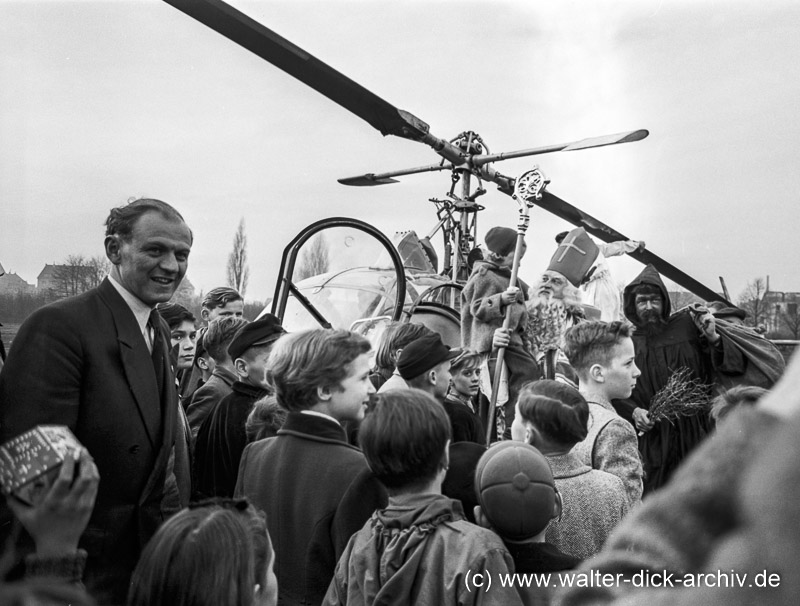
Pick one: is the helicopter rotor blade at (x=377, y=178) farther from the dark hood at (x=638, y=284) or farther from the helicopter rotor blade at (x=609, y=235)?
the dark hood at (x=638, y=284)

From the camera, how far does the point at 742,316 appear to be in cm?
593

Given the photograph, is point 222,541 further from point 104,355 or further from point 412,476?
point 104,355

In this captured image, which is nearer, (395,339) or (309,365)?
(309,365)

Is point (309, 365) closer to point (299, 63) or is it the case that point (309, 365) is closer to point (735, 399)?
point (735, 399)

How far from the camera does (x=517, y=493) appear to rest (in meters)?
2.01

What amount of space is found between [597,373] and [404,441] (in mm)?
1594

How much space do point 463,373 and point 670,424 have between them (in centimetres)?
154

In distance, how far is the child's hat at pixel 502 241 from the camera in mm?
5906

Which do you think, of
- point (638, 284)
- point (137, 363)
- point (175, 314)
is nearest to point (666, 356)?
point (638, 284)

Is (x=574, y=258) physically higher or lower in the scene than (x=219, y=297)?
higher

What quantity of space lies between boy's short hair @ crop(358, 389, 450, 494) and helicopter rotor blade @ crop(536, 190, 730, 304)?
30.0 feet

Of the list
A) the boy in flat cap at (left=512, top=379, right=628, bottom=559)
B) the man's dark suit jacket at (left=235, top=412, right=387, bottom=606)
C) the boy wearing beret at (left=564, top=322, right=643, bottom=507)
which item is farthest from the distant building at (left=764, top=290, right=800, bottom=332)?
the man's dark suit jacket at (left=235, top=412, right=387, bottom=606)

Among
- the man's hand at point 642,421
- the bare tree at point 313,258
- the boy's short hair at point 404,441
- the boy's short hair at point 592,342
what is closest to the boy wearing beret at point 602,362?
the boy's short hair at point 592,342

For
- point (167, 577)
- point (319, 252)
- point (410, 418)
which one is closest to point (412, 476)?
point (410, 418)
